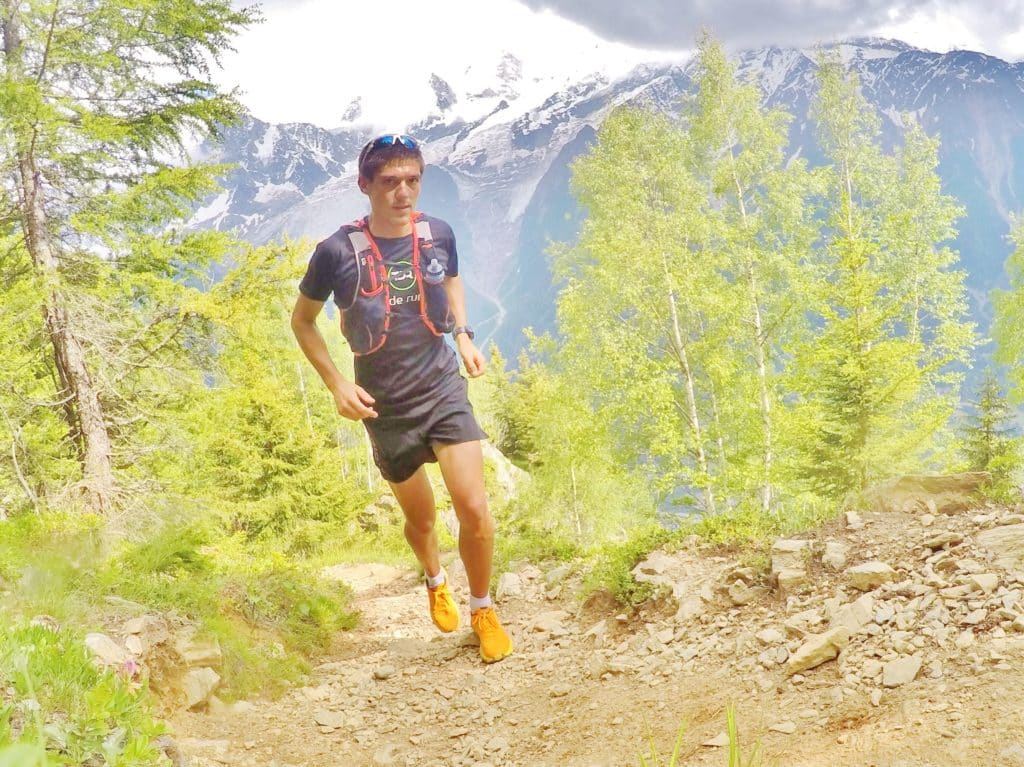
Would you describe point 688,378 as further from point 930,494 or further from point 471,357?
point 471,357

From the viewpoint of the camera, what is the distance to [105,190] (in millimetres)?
8023

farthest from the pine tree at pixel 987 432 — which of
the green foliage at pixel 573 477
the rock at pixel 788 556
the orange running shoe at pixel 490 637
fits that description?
the orange running shoe at pixel 490 637

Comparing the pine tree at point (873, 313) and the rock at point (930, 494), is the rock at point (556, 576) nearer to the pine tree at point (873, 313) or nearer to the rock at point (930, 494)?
the rock at point (930, 494)

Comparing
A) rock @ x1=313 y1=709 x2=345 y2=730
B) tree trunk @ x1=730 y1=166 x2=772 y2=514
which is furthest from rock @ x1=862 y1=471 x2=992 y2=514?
tree trunk @ x1=730 y1=166 x2=772 y2=514

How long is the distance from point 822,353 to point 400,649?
7.56m

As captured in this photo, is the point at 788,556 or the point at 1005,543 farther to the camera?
the point at 788,556

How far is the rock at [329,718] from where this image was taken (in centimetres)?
348

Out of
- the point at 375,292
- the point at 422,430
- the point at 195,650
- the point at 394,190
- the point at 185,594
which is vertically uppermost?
the point at 394,190

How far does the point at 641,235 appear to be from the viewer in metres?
15.8

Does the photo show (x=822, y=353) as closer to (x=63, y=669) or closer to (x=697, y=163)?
(x=63, y=669)

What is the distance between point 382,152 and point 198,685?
298 cm

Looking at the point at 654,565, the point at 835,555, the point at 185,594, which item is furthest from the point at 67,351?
the point at 835,555

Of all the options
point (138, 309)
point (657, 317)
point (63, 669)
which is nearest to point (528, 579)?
point (63, 669)

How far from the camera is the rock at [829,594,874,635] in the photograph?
9.04 feet
